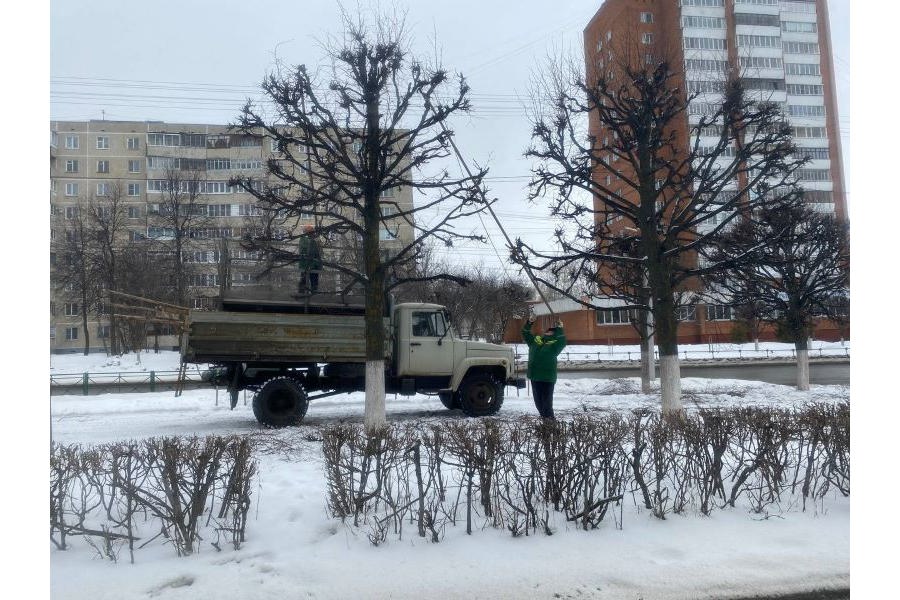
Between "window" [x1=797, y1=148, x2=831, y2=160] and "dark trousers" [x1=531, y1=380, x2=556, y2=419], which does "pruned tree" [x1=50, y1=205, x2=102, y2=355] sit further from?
"window" [x1=797, y1=148, x2=831, y2=160]

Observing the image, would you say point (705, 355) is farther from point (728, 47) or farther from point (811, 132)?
point (811, 132)

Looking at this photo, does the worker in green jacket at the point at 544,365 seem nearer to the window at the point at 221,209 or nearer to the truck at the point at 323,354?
the truck at the point at 323,354

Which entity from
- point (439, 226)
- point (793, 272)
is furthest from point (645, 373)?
A: point (439, 226)

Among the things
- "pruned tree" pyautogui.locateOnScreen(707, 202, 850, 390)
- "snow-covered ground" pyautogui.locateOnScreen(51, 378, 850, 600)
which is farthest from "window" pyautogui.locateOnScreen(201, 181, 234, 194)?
"snow-covered ground" pyautogui.locateOnScreen(51, 378, 850, 600)

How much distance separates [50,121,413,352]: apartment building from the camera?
2033cm

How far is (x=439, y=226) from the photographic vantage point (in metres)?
9.56

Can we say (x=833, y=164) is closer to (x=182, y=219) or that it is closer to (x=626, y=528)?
(x=626, y=528)

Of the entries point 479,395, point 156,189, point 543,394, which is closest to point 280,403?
point 479,395

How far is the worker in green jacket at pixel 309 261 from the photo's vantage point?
31.8 ft

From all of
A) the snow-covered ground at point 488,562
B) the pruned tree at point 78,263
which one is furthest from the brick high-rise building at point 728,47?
the pruned tree at point 78,263

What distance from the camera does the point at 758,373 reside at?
24.1 m

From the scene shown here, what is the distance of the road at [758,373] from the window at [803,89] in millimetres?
11191

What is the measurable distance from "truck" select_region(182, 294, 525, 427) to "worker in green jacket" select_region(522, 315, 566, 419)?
199 centimetres

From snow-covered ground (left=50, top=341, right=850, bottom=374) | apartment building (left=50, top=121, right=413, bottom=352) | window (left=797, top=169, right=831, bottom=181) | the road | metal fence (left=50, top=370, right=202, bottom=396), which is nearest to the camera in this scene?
window (left=797, top=169, right=831, bottom=181)
